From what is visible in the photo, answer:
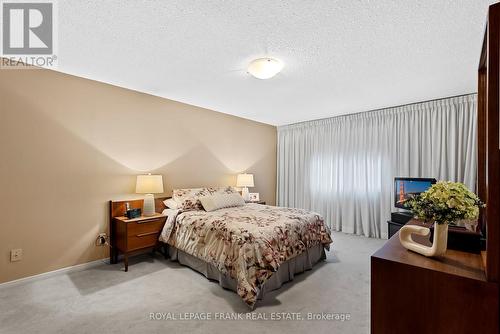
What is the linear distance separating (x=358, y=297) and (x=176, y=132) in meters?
3.37

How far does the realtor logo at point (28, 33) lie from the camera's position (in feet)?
5.83

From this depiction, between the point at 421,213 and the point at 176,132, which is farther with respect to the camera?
the point at 176,132

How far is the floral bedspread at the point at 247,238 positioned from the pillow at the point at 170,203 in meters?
0.19

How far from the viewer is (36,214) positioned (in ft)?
8.60

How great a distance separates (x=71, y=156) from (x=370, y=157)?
4.78 metres

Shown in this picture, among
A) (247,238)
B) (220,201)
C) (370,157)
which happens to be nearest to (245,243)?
(247,238)

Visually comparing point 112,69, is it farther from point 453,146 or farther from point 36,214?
point 453,146

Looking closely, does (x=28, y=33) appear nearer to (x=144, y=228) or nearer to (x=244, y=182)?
(x=144, y=228)

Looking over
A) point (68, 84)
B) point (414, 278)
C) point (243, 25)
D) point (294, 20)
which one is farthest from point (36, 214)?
point (414, 278)

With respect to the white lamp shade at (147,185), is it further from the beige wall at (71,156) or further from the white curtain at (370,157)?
the white curtain at (370,157)

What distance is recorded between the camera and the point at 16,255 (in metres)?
2.49

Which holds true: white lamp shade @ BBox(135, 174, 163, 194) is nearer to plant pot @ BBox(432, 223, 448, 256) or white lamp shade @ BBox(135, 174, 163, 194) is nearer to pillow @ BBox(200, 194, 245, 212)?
pillow @ BBox(200, 194, 245, 212)

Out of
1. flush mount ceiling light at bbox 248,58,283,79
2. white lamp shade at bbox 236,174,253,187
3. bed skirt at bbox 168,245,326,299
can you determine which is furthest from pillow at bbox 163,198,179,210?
flush mount ceiling light at bbox 248,58,283,79

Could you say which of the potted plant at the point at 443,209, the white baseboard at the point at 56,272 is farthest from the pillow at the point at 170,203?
the potted plant at the point at 443,209
